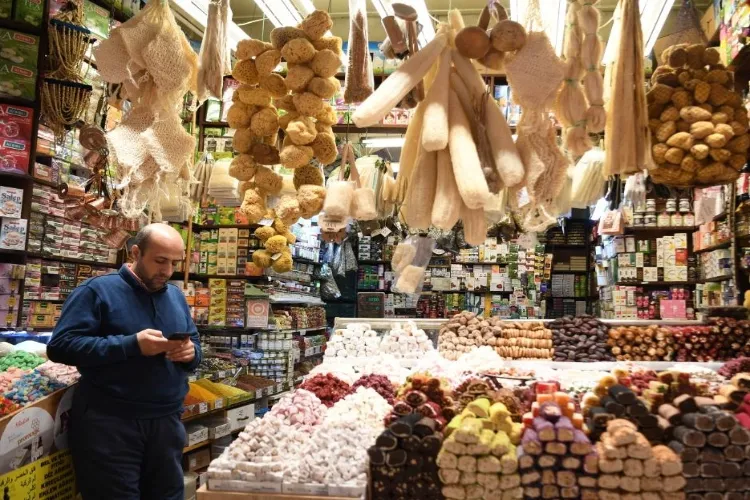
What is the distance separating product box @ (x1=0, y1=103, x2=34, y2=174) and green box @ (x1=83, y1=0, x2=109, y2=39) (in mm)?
819

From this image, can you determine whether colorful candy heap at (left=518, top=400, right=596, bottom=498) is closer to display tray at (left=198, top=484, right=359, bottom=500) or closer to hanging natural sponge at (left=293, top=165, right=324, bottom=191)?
display tray at (left=198, top=484, right=359, bottom=500)

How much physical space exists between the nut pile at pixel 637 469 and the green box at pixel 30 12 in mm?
4515

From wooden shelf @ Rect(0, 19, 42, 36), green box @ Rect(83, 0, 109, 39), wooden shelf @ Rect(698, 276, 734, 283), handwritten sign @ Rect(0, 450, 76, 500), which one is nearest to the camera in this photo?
handwritten sign @ Rect(0, 450, 76, 500)

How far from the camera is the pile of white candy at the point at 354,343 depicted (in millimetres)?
3961

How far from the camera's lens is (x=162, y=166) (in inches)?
101

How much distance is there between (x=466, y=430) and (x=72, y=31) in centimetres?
378

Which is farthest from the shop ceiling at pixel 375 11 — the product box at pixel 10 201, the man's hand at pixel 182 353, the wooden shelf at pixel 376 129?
the man's hand at pixel 182 353

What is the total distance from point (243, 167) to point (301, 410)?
119cm

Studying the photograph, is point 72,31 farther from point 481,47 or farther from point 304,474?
point 304,474

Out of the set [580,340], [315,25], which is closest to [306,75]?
[315,25]

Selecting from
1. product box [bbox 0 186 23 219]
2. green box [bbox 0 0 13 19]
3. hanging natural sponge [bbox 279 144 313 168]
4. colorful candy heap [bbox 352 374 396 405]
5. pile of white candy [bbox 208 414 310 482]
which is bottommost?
pile of white candy [bbox 208 414 310 482]

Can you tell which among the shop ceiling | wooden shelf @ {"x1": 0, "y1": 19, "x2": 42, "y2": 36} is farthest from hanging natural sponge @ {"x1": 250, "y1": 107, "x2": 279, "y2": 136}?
the shop ceiling

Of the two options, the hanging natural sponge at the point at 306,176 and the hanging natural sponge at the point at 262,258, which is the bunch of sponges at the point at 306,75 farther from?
the hanging natural sponge at the point at 262,258

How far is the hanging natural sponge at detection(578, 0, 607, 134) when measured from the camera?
2098mm
